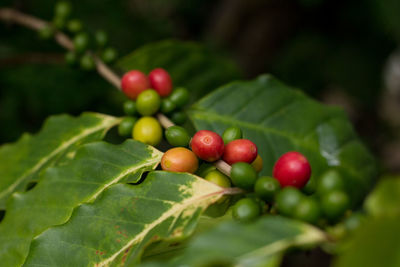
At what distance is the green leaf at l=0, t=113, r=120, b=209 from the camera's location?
1509mm

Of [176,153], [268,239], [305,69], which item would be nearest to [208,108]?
[176,153]

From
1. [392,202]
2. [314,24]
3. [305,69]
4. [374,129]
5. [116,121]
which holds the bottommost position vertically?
[374,129]

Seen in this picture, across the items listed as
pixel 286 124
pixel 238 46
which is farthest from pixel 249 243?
pixel 238 46

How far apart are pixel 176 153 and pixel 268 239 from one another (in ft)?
1.61

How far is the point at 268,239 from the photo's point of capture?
0.75 meters

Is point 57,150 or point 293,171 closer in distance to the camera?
point 293,171

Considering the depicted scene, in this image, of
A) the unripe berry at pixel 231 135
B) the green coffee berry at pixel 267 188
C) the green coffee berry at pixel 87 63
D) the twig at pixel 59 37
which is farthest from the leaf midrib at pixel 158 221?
the green coffee berry at pixel 87 63

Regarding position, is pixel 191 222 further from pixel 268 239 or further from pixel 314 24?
pixel 314 24

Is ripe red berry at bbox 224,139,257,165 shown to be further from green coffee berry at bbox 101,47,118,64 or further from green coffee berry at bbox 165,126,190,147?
green coffee berry at bbox 101,47,118,64

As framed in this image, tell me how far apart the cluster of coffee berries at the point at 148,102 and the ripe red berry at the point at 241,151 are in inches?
13.6

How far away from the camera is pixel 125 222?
42.0 inches

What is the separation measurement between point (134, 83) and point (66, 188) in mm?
495

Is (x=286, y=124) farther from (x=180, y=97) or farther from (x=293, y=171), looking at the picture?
(x=293, y=171)

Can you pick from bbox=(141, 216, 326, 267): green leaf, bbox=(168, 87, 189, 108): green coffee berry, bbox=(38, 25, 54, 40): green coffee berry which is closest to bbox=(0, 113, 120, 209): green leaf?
bbox=(168, 87, 189, 108): green coffee berry
